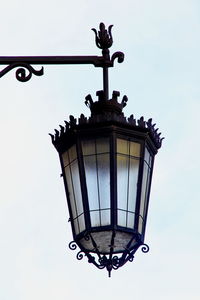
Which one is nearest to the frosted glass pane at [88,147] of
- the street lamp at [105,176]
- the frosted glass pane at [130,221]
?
the street lamp at [105,176]

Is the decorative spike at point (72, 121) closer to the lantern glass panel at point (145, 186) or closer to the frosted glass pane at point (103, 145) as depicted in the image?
the frosted glass pane at point (103, 145)

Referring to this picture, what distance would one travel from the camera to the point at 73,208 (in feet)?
43.8

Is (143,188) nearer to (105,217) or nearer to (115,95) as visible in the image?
(105,217)

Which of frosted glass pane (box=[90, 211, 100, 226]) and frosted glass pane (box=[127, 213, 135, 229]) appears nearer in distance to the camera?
frosted glass pane (box=[90, 211, 100, 226])

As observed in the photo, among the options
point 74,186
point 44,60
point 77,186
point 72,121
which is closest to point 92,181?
point 77,186

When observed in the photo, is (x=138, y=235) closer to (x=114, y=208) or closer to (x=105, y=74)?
(x=114, y=208)

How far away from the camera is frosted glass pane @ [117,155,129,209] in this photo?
13008mm

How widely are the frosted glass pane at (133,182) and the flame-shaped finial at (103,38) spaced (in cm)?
118

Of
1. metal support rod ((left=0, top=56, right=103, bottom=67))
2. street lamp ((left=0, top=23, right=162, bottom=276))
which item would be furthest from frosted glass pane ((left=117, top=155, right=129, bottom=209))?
metal support rod ((left=0, top=56, right=103, bottom=67))

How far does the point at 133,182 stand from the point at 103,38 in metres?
1.47

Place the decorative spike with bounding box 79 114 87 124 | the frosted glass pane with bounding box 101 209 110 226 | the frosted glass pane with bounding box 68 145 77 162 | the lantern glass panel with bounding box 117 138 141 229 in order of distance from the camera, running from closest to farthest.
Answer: the frosted glass pane with bounding box 101 209 110 226, the lantern glass panel with bounding box 117 138 141 229, the decorative spike with bounding box 79 114 87 124, the frosted glass pane with bounding box 68 145 77 162

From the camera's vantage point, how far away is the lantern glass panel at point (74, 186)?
13172 mm

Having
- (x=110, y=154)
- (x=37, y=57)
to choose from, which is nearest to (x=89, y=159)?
(x=110, y=154)

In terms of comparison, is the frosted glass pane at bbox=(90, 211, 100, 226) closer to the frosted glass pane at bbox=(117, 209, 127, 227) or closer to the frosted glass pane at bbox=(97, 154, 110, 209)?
the frosted glass pane at bbox=(97, 154, 110, 209)
